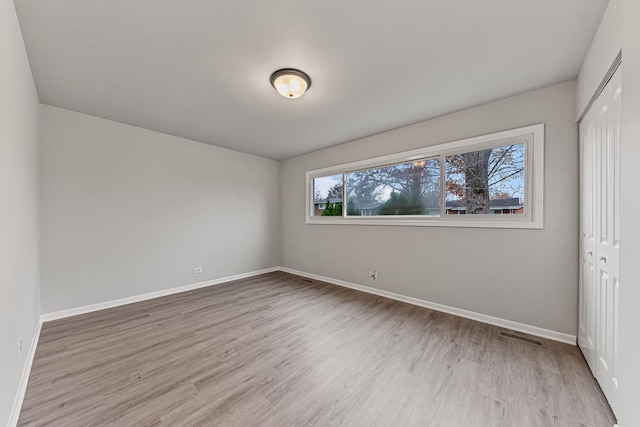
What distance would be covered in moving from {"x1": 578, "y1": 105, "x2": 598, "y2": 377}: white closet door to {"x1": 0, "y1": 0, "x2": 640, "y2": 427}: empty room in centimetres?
4

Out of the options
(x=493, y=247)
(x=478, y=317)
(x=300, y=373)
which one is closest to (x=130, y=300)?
(x=300, y=373)

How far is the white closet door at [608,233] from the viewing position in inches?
59.4

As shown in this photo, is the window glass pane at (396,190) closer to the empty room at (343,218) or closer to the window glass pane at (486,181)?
the empty room at (343,218)

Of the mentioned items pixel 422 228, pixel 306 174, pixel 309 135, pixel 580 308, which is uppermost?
pixel 309 135

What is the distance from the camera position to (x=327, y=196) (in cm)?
486

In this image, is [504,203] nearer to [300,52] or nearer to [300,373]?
[300,52]

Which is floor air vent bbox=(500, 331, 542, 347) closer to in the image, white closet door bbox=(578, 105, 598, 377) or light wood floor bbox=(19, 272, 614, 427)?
light wood floor bbox=(19, 272, 614, 427)

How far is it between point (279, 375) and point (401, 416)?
93 centimetres

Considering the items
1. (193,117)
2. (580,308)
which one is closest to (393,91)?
(193,117)

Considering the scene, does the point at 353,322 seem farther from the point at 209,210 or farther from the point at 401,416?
the point at 209,210

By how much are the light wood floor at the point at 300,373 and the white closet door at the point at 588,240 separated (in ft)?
0.69

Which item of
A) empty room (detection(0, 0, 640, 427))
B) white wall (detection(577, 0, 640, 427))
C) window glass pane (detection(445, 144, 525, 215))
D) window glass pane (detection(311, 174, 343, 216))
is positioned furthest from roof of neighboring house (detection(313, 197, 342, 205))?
white wall (detection(577, 0, 640, 427))

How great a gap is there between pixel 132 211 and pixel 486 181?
4863mm

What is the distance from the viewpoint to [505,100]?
275cm
